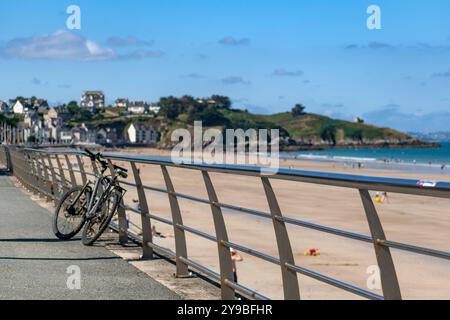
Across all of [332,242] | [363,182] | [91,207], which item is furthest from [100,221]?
[332,242]

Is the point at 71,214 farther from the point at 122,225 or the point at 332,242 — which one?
the point at 332,242

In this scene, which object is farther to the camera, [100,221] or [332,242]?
[332,242]

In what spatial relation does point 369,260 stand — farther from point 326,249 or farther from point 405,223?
point 405,223

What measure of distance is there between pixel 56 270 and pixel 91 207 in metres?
2.35

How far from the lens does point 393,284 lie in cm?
444

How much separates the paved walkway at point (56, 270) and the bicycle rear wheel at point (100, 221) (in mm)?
148

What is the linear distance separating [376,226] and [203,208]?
3400 centimetres

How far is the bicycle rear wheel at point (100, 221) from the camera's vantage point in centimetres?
1030

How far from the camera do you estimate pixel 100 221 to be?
34.6 feet

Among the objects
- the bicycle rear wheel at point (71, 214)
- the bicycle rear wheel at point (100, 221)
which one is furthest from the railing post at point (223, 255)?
the bicycle rear wheel at point (71, 214)

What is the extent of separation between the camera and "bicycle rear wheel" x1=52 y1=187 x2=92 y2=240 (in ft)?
36.2
